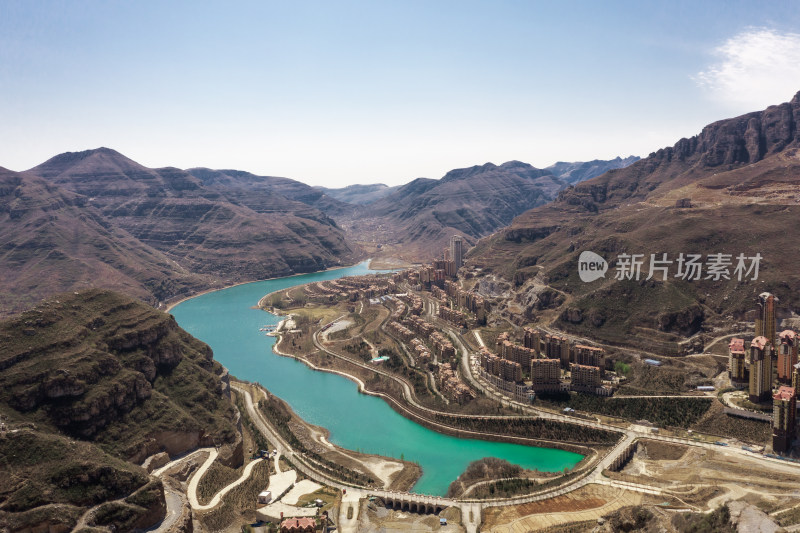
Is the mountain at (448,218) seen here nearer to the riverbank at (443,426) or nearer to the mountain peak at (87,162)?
the mountain peak at (87,162)

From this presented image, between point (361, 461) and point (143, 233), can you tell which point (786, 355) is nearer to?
point (361, 461)

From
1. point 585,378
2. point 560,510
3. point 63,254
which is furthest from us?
point 63,254

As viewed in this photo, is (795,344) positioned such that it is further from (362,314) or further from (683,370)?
(362,314)

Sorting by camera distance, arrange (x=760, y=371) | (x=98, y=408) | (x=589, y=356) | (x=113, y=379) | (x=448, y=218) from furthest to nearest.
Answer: (x=448, y=218) → (x=589, y=356) → (x=760, y=371) → (x=113, y=379) → (x=98, y=408)

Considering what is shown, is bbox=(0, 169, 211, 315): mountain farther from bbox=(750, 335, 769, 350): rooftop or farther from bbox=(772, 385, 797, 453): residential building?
bbox=(772, 385, 797, 453): residential building

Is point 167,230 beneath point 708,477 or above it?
above

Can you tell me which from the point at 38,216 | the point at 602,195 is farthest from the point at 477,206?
the point at 38,216

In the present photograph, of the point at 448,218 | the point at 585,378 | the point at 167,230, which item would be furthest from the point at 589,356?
the point at 448,218
